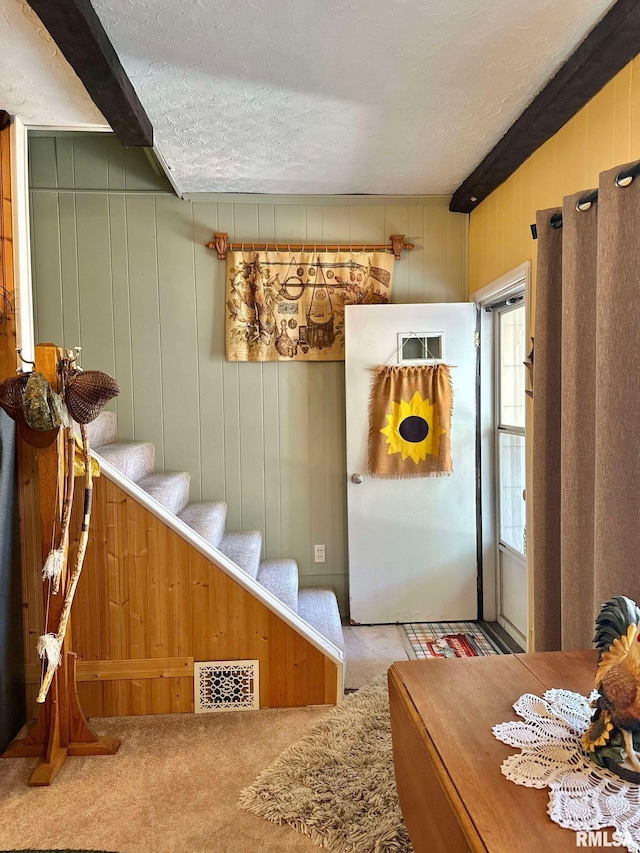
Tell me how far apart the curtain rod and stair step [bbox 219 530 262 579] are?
188 centimetres

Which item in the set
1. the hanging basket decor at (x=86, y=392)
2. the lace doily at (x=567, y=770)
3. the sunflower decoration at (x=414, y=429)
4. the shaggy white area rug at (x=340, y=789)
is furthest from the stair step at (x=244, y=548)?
the lace doily at (x=567, y=770)

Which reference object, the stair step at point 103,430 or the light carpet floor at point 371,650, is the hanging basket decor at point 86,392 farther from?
the light carpet floor at point 371,650

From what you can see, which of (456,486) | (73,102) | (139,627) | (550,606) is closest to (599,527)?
(550,606)

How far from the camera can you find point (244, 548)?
2.67 m

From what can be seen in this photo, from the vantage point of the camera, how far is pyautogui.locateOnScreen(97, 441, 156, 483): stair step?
243 cm

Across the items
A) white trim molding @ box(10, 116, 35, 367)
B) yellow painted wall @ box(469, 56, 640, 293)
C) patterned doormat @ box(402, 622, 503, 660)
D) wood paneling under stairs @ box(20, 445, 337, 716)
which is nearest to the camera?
yellow painted wall @ box(469, 56, 640, 293)

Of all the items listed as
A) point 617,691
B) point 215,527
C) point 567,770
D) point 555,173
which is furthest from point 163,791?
point 555,173

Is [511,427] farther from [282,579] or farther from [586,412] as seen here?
[282,579]

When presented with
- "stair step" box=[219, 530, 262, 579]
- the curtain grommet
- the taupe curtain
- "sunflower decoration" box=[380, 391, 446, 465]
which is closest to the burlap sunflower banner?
"sunflower decoration" box=[380, 391, 446, 465]

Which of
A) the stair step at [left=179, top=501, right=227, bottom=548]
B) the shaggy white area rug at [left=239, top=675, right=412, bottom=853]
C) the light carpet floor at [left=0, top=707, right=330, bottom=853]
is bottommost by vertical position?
the light carpet floor at [left=0, top=707, right=330, bottom=853]

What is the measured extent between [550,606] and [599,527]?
0.56 meters

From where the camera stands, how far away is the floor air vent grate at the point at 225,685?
2209mm

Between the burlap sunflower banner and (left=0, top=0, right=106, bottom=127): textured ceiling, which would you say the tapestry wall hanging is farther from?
(left=0, top=0, right=106, bottom=127): textured ceiling

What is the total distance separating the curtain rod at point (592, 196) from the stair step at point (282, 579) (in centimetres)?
191
